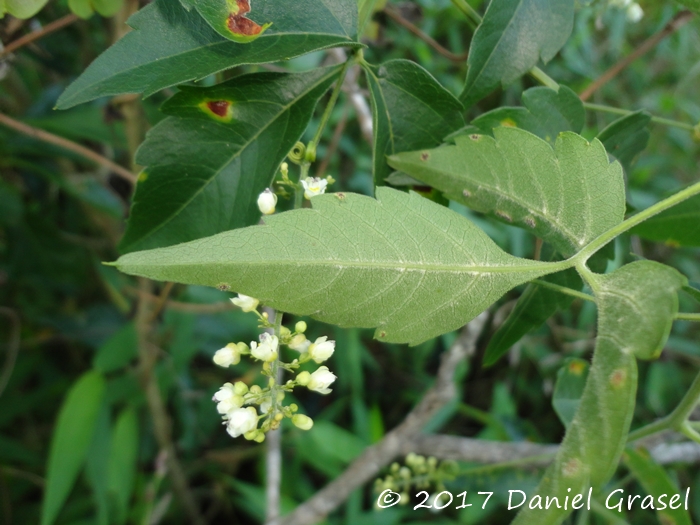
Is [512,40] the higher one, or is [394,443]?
[512,40]

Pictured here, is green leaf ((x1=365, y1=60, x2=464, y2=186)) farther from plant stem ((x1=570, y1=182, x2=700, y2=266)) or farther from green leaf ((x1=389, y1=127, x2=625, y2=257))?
plant stem ((x1=570, y1=182, x2=700, y2=266))

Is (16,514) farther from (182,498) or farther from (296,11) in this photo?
(296,11)

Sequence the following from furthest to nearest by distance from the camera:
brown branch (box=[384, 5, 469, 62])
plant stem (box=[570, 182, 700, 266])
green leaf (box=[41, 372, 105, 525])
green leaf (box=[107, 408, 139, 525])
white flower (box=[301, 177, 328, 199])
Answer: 1. green leaf (box=[107, 408, 139, 525])
2. green leaf (box=[41, 372, 105, 525])
3. brown branch (box=[384, 5, 469, 62])
4. white flower (box=[301, 177, 328, 199])
5. plant stem (box=[570, 182, 700, 266])

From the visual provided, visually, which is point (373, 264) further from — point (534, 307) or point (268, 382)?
point (534, 307)

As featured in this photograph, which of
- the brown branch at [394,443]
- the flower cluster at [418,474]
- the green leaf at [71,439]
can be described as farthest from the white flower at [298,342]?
the green leaf at [71,439]

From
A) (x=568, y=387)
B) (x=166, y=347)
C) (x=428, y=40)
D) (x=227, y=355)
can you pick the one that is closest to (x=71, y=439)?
(x=166, y=347)

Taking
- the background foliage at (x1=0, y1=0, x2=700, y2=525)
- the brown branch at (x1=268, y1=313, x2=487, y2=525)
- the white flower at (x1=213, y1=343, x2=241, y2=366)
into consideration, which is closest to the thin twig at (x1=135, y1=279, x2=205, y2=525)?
the background foliage at (x1=0, y1=0, x2=700, y2=525)
